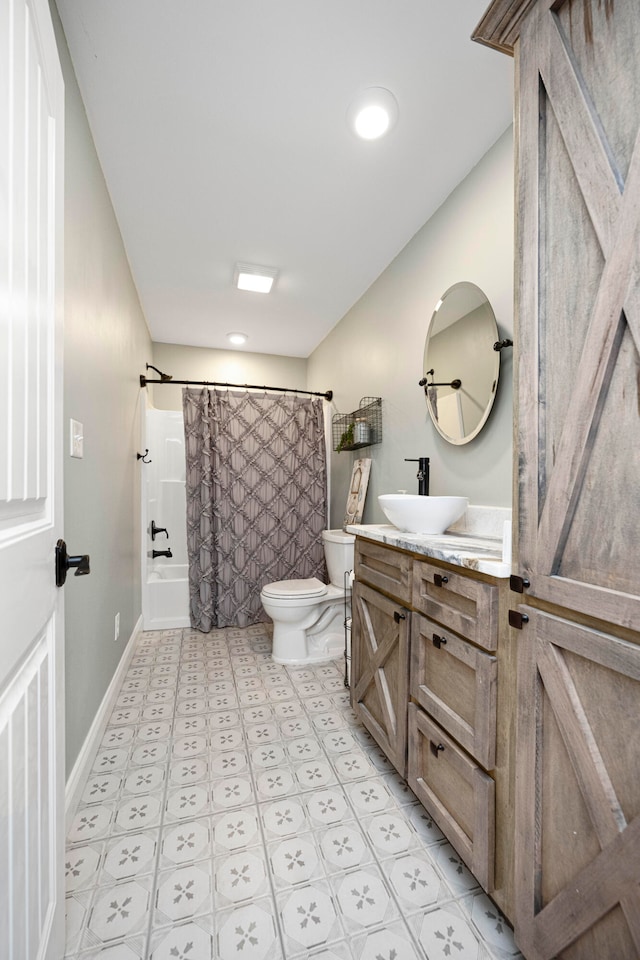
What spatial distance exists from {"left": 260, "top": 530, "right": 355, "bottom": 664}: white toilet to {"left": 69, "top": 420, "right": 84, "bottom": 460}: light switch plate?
1385 mm

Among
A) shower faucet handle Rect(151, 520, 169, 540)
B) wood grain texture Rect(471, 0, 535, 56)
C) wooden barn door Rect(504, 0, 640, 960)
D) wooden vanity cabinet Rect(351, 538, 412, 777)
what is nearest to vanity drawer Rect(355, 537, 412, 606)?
wooden vanity cabinet Rect(351, 538, 412, 777)

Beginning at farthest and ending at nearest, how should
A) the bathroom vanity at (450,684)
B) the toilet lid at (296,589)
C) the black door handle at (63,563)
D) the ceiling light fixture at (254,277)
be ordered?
the ceiling light fixture at (254,277) → the toilet lid at (296,589) → the bathroom vanity at (450,684) → the black door handle at (63,563)

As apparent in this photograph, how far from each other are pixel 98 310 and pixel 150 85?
2.73ft

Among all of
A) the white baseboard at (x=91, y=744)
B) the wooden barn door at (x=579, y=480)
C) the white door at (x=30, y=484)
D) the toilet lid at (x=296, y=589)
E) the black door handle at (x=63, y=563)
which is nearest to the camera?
the white door at (x=30, y=484)

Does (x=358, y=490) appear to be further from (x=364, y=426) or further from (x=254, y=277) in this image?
(x=254, y=277)

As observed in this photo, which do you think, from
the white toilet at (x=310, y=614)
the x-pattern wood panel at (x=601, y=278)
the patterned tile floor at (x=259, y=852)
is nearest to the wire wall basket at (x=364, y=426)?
the white toilet at (x=310, y=614)

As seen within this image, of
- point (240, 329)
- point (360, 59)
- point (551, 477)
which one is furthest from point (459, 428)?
point (240, 329)

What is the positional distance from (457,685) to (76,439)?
1496 mm

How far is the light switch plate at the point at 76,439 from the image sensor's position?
1423mm

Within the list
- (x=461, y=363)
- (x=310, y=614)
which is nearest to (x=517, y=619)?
(x=461, y=363)

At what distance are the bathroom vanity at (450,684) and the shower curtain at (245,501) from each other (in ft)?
5.42

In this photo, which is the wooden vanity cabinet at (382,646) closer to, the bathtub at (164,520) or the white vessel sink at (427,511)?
the white vessel sink at (427,511)

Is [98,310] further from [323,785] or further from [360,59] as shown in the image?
[323,785]

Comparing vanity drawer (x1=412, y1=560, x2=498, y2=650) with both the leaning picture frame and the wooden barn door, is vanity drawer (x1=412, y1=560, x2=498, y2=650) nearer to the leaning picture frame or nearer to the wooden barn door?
the wooden barn door
